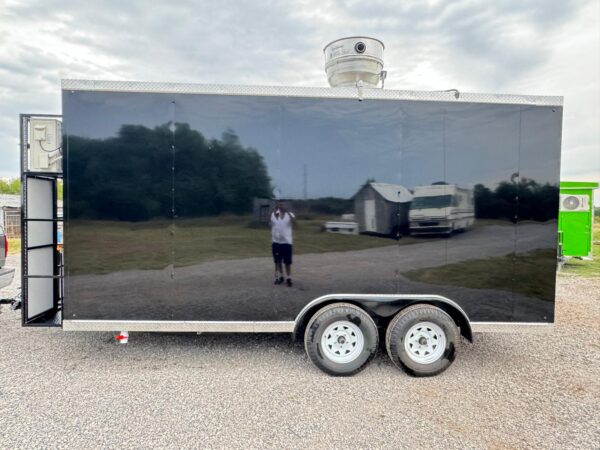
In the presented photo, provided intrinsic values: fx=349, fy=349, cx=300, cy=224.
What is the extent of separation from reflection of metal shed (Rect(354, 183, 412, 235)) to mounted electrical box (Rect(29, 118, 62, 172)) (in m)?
3.30

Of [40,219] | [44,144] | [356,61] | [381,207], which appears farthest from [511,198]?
[40,219]

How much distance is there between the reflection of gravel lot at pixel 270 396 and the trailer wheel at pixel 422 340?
17 cm

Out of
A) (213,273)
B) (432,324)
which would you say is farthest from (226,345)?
(432,324)

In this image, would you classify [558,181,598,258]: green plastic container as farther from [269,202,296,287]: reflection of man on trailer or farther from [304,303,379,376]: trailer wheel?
[269,202,296,287]: reflection of man on trailer

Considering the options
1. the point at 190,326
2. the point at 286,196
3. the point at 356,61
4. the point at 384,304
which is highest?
the point at 356,61

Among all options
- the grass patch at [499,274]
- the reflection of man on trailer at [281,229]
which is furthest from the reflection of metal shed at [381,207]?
the reflection of man on trailer at [281,229]

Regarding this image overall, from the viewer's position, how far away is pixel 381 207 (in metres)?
3.67

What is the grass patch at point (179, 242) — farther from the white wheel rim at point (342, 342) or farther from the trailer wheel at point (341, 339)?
the white wheel rim at point (342, 342)

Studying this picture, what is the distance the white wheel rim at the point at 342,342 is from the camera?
3795mm

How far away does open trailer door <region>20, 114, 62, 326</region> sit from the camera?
12.4 feet

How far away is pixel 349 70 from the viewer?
4129 millimetres

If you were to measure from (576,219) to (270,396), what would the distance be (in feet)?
35.7

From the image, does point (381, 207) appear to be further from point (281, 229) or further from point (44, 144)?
point (44, 144)

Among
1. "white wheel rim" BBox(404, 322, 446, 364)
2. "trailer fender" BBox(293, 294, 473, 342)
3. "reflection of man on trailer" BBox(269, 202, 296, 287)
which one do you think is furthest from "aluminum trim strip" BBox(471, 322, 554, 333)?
"reflection of man on trailer" BBox(269, 202, 296, 287)
